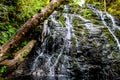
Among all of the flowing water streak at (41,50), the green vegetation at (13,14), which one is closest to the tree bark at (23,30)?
the flowing water streak at (41,50)

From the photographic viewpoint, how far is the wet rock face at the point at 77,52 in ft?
16.7

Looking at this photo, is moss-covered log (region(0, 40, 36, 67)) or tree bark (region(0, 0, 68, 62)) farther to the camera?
tree bark (region(0, 0, 68, 62))

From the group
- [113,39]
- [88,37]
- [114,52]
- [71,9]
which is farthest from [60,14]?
[114,52]

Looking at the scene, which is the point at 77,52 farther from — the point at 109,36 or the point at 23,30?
the point at 23,30

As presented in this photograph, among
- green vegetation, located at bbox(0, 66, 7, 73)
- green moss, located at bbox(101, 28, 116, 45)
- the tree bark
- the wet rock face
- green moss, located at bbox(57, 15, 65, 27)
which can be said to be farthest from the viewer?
green moss, located at bbox(57, 15, 65, 27)

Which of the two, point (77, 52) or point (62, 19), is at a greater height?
point (62, 19)

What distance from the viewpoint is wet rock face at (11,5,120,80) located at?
16.7 ft

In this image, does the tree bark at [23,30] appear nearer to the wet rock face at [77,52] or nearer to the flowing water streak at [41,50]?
the flowing water streak at [41,50]

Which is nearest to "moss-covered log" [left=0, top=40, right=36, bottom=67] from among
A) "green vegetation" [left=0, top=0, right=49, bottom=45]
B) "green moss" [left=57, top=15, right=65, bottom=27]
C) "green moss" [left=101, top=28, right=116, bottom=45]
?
"green vegetation" [left=0, top=0, right=49, bottom=45]

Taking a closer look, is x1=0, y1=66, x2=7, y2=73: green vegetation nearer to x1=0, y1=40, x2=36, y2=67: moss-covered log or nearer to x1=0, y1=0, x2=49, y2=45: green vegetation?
x1=0, y1=40, x2=36, y2=67: moss-covered log

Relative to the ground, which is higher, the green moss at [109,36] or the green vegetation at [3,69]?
the green moss at [109,36]

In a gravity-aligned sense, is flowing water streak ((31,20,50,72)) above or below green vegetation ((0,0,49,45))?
below

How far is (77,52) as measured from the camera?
568cm

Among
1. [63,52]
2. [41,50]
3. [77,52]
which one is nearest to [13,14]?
[41,50]
